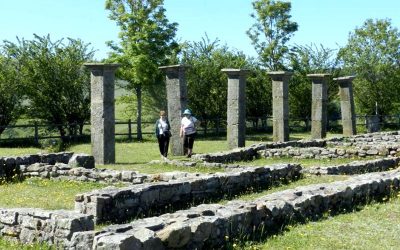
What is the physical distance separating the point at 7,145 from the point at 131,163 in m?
11.8

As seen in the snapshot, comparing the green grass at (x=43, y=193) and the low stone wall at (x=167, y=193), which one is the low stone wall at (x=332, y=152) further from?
the green grass at (x=43, y=193)

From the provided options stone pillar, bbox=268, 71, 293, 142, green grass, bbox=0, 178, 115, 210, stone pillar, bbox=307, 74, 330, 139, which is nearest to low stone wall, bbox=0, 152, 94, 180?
green grass, bbox=0, 178, 115, 210

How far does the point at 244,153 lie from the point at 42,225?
13.4 metres

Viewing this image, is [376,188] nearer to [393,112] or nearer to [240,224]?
[240,224]

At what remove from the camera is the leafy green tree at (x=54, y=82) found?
105ft

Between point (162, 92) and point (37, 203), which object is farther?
point (162, 92)

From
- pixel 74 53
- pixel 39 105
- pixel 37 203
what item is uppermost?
pixel 74 53

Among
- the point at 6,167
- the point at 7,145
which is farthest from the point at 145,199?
the point at 7,145

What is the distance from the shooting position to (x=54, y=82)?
32188 mm

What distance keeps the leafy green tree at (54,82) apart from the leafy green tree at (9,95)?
0.44m

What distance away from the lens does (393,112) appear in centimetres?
4606

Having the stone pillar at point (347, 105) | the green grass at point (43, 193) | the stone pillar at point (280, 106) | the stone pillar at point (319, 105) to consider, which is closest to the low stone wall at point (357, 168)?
the green grass at point (43, 193)

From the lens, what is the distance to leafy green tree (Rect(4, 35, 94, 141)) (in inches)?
1256

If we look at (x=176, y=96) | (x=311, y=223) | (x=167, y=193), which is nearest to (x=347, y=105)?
(x=176, y=96)
